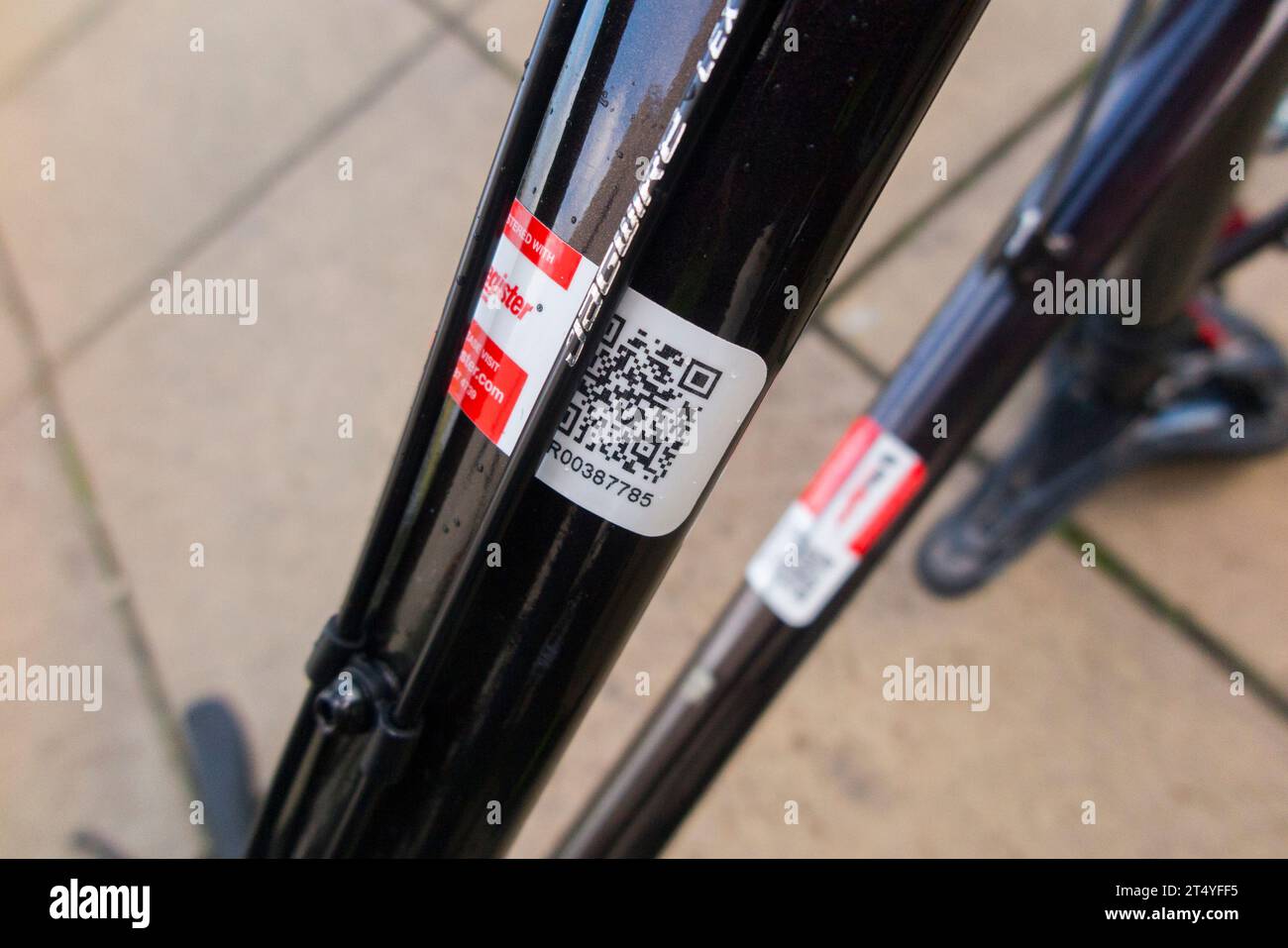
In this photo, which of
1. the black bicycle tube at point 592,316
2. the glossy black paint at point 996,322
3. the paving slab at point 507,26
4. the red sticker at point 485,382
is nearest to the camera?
the black bicycle tube at point 592,316

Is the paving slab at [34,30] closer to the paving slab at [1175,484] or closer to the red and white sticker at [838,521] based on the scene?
the paving slab at [1175,484]

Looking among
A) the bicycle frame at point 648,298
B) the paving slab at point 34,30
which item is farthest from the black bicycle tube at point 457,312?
the paving slab at point 34,30

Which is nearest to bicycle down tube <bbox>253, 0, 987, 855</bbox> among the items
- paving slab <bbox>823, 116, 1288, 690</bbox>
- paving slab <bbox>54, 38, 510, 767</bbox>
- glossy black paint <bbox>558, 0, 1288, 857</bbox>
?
glossy black paint <bbox>558, 0, 1288, 857</bbox>

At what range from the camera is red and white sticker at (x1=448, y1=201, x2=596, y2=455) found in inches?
19.5

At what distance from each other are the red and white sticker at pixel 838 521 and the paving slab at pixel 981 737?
0.50m

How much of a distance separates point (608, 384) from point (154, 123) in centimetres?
185

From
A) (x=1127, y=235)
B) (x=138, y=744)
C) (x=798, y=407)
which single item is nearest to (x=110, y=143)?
(x=138, y=744)

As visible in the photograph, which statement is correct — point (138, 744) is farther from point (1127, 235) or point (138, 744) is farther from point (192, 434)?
point (1127, 235)

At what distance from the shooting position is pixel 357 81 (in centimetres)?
200

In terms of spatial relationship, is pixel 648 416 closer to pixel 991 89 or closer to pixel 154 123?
pixel 991 89

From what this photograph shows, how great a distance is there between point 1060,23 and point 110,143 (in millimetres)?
1840

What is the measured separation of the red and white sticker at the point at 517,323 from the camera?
50 cm

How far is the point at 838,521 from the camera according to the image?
96 cm

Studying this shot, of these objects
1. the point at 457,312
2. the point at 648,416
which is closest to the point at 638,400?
the point at 648,416
